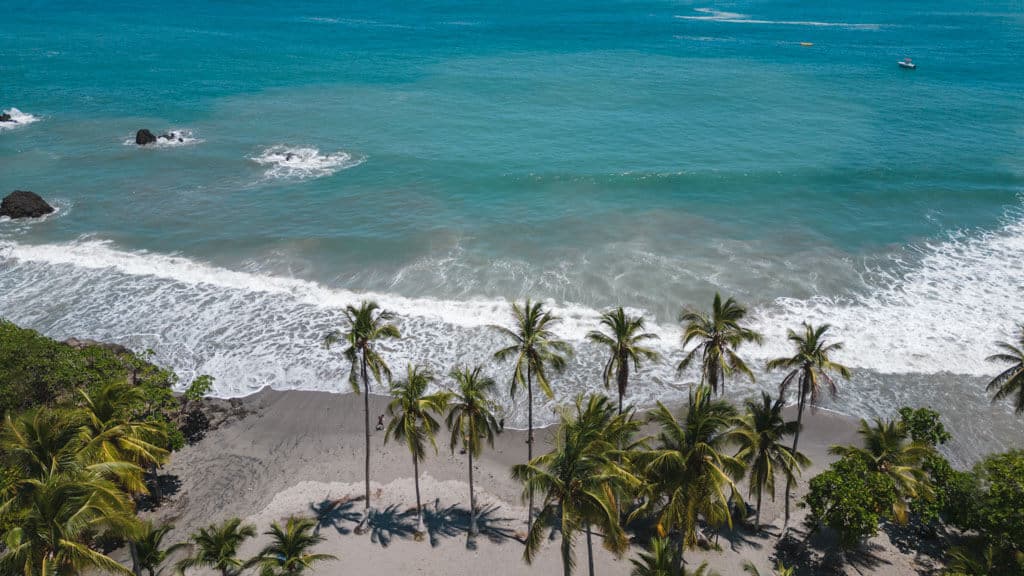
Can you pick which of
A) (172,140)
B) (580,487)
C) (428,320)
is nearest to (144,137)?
(172,140)

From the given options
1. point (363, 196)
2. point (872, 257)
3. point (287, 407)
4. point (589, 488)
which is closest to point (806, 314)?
point (872, 257)

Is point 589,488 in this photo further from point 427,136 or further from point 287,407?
point 427,136

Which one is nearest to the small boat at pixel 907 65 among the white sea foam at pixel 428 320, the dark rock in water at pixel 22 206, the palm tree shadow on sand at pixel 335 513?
the white sea foam at pixel 428 320

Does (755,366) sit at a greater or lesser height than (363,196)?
lesser

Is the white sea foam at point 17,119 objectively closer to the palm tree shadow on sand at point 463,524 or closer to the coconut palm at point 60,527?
the coconut palm at point 60,527

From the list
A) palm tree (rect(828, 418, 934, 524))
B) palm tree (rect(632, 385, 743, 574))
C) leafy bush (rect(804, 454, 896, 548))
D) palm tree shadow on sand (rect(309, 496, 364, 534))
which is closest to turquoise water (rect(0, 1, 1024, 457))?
palm tree shadow on sand (rect(309, 496, 364, 534))

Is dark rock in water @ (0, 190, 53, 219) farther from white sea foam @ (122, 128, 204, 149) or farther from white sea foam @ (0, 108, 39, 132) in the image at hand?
white sea foam @ (0, 108, 39, 132)
